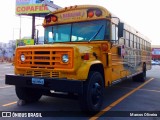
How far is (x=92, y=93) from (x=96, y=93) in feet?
0.65

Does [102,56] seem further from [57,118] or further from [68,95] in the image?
[57,118]

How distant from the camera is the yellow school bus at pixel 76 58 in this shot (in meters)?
5.70

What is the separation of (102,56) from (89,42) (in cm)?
52

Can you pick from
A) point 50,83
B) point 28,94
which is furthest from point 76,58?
point 28,94

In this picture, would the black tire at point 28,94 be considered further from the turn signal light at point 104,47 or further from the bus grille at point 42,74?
the turn signal light at point 104,47

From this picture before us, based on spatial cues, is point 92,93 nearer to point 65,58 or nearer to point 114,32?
point 65,58

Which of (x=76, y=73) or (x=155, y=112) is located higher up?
(x=76, y=73)

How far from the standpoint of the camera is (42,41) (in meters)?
7.91

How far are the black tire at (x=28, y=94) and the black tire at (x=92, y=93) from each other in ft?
5.41

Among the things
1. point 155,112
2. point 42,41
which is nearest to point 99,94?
point 155,112

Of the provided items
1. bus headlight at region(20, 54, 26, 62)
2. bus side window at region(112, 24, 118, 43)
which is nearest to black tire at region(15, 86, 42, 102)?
bus headlight at region(20, 54, 26, 62)

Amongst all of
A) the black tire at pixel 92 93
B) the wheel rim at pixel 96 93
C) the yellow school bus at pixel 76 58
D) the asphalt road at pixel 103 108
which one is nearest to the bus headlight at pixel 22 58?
the yellow school bus at pixel 76 58

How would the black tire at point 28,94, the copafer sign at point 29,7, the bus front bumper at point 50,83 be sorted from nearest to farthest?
the bus front bumper at point 50,83
the black tire at point 28,94
the copafer sign at point 29,7

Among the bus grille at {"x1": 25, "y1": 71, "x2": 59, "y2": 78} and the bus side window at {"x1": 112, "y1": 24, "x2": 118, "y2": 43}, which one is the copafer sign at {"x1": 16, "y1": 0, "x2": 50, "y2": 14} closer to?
the bus side window at {"x1": 112, "y1": 24, "x2": 118, "y2": 43}
